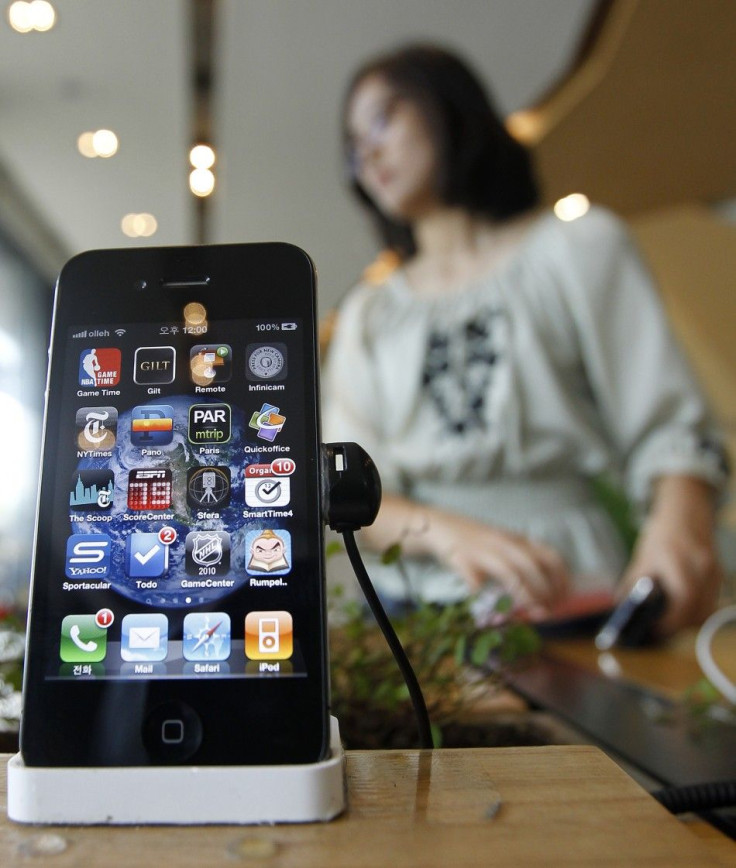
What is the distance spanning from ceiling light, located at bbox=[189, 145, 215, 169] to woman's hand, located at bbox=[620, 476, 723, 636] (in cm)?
59

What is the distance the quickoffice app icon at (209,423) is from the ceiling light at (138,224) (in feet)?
0.97

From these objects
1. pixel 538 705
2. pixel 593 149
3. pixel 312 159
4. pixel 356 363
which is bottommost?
pixel 538 705

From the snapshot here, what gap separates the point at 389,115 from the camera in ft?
3.37

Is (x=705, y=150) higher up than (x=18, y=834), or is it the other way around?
(x=705, y=150)

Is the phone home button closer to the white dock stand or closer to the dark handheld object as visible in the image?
the white dock stand

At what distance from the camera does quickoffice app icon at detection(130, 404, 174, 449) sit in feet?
0.88

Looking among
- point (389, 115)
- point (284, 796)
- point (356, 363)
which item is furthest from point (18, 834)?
point (389, 115)

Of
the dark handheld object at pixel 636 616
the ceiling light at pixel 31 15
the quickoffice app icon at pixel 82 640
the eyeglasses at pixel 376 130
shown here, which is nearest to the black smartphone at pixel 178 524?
the quickoffice app icon at pixel 82 640

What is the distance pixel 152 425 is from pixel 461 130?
92cm

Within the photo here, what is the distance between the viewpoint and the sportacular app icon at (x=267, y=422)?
0.27 meters

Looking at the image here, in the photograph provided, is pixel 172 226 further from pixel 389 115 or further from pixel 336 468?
pixel 389 115

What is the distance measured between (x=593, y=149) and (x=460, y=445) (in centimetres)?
227

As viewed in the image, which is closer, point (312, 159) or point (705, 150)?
point (312, 159)

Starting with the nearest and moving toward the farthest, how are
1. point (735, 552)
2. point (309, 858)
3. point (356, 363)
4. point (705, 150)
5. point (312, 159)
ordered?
1. point (309, 858)
2. point (356, 363)
3. point (312, 159)
4. point (735, 552)
5. point (705, 150)
